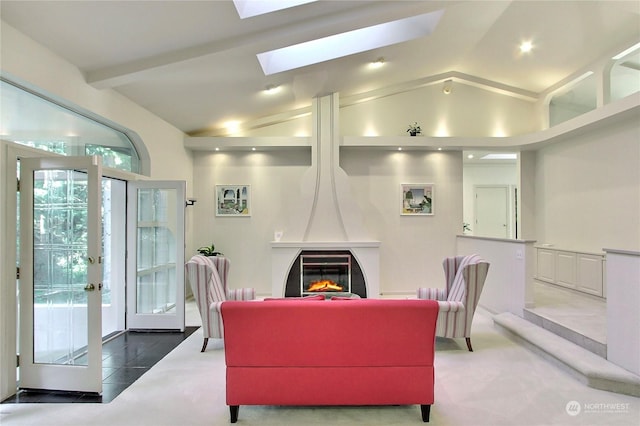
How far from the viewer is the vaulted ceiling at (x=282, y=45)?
2.78 metres

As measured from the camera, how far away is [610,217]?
4828 mm

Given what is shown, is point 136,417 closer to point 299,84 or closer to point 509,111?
point 299,84

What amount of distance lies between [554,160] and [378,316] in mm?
5583

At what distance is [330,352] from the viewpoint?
89.2 inches

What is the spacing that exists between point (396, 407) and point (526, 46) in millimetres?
5353

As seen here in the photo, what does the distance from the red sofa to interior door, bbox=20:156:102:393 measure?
1.37 meters


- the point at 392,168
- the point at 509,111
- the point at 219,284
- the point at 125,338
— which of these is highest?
the point at 509,111

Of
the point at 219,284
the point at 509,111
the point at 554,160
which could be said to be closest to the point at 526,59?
the point at 509,111

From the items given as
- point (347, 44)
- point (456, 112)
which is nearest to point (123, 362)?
point (347, 44)

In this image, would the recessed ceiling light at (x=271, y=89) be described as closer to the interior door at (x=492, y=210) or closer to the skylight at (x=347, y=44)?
the skylight at (x=347, y=44)

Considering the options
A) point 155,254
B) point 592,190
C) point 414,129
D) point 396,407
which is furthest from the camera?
point 414,129

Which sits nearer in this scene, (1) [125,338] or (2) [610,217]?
(1) [125,338]

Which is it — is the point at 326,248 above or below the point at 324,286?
above

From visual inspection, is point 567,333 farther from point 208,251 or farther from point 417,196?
point 208,251
